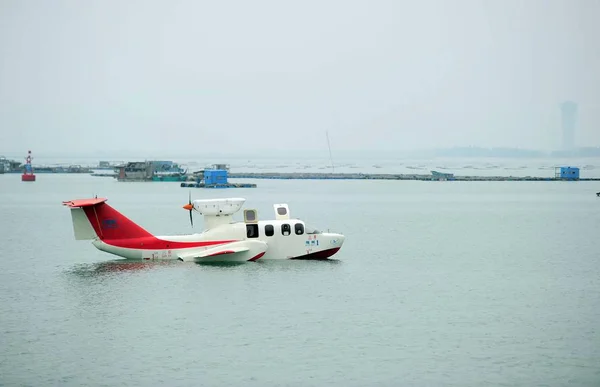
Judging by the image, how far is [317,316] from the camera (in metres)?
39.2

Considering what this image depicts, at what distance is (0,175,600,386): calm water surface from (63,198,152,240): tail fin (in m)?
2.17

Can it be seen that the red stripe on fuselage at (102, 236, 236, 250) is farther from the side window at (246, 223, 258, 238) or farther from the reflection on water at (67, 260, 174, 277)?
the side window at (246, 223, 258, 238)

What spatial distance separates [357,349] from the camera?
110 feet

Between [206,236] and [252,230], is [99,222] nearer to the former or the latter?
[206,236]

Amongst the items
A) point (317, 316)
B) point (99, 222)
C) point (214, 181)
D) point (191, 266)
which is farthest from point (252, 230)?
point (214, 181)

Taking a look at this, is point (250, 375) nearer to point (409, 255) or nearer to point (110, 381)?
point (110, 381)

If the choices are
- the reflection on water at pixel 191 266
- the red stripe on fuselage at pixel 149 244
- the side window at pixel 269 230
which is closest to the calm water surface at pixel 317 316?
the reflection on water at pixel 191 266

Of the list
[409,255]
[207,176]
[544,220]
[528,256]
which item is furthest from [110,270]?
[207,176]

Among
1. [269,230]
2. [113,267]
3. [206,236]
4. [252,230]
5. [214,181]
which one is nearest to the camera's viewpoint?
[206,236]

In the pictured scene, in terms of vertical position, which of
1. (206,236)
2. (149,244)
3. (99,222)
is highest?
(99,222)

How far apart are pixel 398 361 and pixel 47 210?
84969 millimetres

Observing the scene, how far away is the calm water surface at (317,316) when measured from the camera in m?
30.8

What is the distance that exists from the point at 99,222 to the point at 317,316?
61.3 ft

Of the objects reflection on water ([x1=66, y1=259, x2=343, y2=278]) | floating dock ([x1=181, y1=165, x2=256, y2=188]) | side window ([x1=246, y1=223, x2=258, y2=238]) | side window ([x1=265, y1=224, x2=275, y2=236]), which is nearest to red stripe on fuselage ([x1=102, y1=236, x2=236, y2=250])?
reflection on water ([x1=66, y1=259, x2=343, y2=278])
